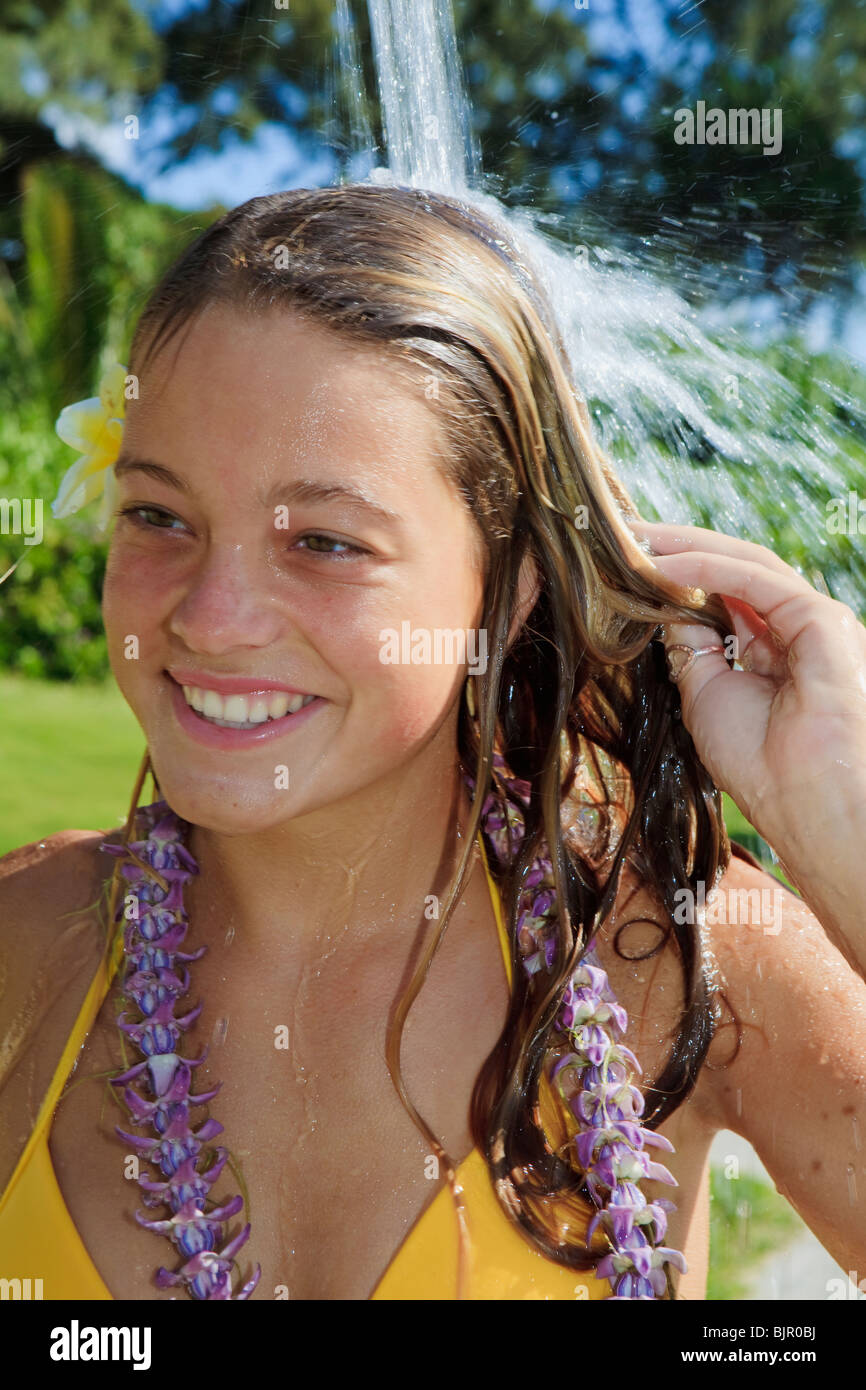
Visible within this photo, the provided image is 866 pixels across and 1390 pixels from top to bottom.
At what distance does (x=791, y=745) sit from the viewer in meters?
1.94

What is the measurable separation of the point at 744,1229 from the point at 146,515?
3630 millimetres

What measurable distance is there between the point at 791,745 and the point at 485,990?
65cm

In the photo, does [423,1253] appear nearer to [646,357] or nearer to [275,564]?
[275,564]

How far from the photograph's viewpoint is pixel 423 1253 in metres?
1.89

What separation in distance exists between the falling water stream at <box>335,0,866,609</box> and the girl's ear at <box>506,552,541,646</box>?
→ 1.49ft

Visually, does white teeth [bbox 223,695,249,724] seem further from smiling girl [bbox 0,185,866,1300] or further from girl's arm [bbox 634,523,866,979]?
girl's arm [bbox 634,523,866,979]

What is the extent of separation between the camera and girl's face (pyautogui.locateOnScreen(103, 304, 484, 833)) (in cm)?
178

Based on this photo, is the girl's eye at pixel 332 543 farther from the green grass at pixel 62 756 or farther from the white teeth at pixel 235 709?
the green grass at pixel 62 756

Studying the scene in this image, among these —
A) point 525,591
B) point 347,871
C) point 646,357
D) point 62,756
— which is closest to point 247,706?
point 347,871

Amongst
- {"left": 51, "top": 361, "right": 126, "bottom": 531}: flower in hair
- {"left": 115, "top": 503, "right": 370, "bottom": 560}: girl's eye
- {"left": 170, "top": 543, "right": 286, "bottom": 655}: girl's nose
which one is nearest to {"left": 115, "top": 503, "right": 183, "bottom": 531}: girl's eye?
{"left": 115, "top": 503, "right": 370, "bottom": 560}: girl's eye

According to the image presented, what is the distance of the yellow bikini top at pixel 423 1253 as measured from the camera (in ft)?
6.17

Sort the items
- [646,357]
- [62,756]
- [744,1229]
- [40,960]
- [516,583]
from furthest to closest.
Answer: [62,756], [744,1229], [646,357], [40,960], [516,583]

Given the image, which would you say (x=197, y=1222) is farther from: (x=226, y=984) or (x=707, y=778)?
(x=707, y=778)
